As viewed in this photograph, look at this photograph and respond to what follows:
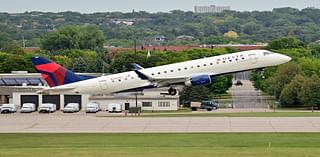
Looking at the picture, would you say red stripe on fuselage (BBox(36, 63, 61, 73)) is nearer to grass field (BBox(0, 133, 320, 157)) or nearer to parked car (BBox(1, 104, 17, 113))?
parked car (BBox(1, 104, 17, 113))

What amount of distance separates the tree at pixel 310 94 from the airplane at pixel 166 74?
910 inches

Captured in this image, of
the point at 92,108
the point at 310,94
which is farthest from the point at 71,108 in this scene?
the point at 310,94

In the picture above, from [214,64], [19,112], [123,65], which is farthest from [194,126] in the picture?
[123,65]

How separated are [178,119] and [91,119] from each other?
275 inches

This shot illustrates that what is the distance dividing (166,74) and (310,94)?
2726cm

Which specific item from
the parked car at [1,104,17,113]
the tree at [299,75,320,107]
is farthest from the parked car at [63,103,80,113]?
the tree at [299,75,320,107]

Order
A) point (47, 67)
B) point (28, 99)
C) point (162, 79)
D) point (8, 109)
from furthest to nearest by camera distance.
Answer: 1. point (28, 99)
2. point (8, 109)
3. point (47, 67)
4. point (162, 79)

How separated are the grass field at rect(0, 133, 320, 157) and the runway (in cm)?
446

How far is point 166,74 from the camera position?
303 ft

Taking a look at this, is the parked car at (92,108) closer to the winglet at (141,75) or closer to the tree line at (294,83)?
the winglet at (141,75)

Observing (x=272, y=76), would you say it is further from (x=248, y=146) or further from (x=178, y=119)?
(x=248, y=146)

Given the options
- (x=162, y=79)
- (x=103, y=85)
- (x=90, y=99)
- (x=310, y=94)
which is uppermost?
(x=162, y=79)

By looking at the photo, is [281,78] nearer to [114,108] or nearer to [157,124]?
[114,108]

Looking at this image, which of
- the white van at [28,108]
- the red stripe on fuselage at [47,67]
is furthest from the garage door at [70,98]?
the red stripe on fuselage at [47,67]
